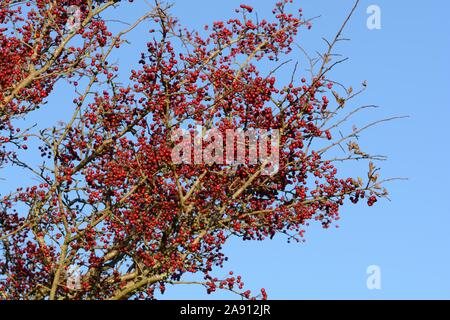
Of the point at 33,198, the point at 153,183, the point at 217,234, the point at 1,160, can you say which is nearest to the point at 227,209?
the point at 217,234

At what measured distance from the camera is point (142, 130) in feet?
48.7

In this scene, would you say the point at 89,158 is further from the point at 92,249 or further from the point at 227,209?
the point at 227,209

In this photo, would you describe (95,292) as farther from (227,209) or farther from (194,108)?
(194,108)

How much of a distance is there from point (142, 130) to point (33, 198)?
9.50 feet

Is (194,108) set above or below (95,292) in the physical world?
above

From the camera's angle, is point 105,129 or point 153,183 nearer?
point 153,183

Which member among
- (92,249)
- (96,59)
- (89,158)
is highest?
(96,59)

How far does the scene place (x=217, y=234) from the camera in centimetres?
1467
